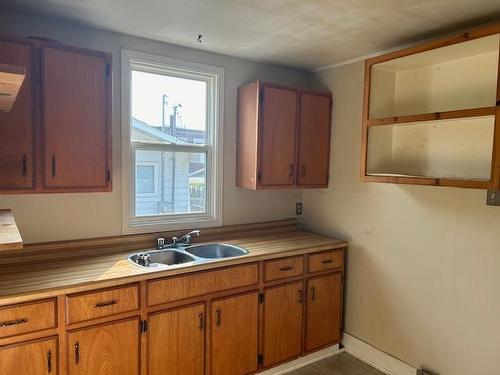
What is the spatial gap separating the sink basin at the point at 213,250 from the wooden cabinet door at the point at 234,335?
1.28 ft

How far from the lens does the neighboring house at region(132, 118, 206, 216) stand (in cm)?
274

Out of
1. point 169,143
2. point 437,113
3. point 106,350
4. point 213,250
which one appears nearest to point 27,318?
point 106,350

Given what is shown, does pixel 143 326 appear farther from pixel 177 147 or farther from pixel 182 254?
pixel 177 147

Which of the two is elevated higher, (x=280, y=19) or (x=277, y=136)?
(x=280, y=19)

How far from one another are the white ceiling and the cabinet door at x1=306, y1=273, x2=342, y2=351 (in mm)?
1807

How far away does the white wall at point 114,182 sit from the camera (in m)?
2.26

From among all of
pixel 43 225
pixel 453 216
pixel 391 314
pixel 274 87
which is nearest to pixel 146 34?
pixel 274 87

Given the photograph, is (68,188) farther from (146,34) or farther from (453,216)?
(453,216)

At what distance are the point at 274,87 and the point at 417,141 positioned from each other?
3.75 feet

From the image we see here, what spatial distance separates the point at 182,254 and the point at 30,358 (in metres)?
1.07

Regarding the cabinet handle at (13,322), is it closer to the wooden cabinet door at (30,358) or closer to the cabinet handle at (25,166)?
the wooden cabinet door at (30,358)

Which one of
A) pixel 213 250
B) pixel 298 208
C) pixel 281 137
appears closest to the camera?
pixel 213 250

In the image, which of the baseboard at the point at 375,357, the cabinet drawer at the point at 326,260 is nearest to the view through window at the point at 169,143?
the cabinet drawer at the point at 326,260

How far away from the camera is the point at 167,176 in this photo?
9.41 ft
